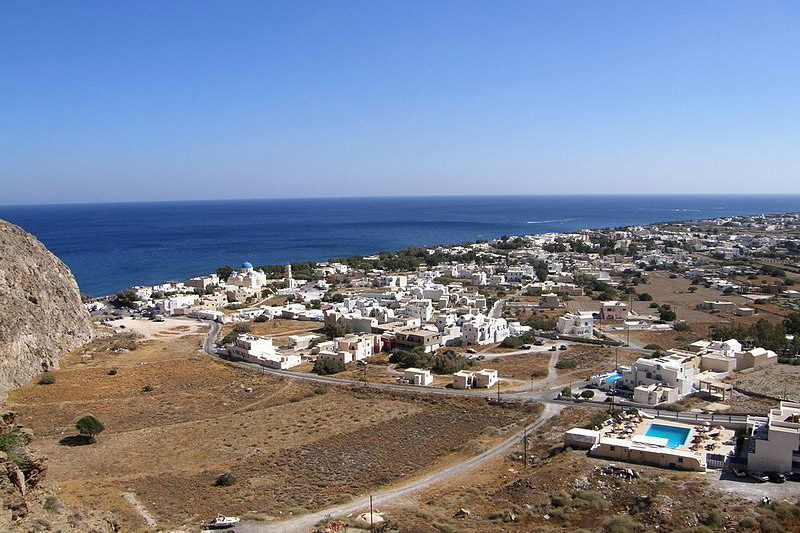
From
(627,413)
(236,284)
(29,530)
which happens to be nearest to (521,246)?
(236,284)

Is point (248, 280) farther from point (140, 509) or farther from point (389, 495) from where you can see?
point (389, 495)

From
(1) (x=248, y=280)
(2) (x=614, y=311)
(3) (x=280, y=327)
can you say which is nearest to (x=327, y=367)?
(3) (x=280, y=327)

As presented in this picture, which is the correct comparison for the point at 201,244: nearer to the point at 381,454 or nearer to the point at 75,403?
the point at 75,403

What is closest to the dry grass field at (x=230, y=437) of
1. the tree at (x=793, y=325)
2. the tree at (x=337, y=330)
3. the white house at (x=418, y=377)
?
the white house at (x=418, y=377)

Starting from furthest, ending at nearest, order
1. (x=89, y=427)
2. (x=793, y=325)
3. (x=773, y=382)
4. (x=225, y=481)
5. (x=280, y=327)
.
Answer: (x=280, y=327) → (x=793, y=325) → (x=773, y=382) → (x=89, y=427) → (x=225, y=481)

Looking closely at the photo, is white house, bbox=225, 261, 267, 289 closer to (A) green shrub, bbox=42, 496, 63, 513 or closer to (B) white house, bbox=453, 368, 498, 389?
(B) white house, bbox=453, 368, 498, 389

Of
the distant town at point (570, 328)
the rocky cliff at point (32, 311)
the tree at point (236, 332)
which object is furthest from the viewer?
the tree at point (236, 332)

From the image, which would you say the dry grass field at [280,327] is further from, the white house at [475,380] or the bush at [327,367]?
the white house at [475,380]
